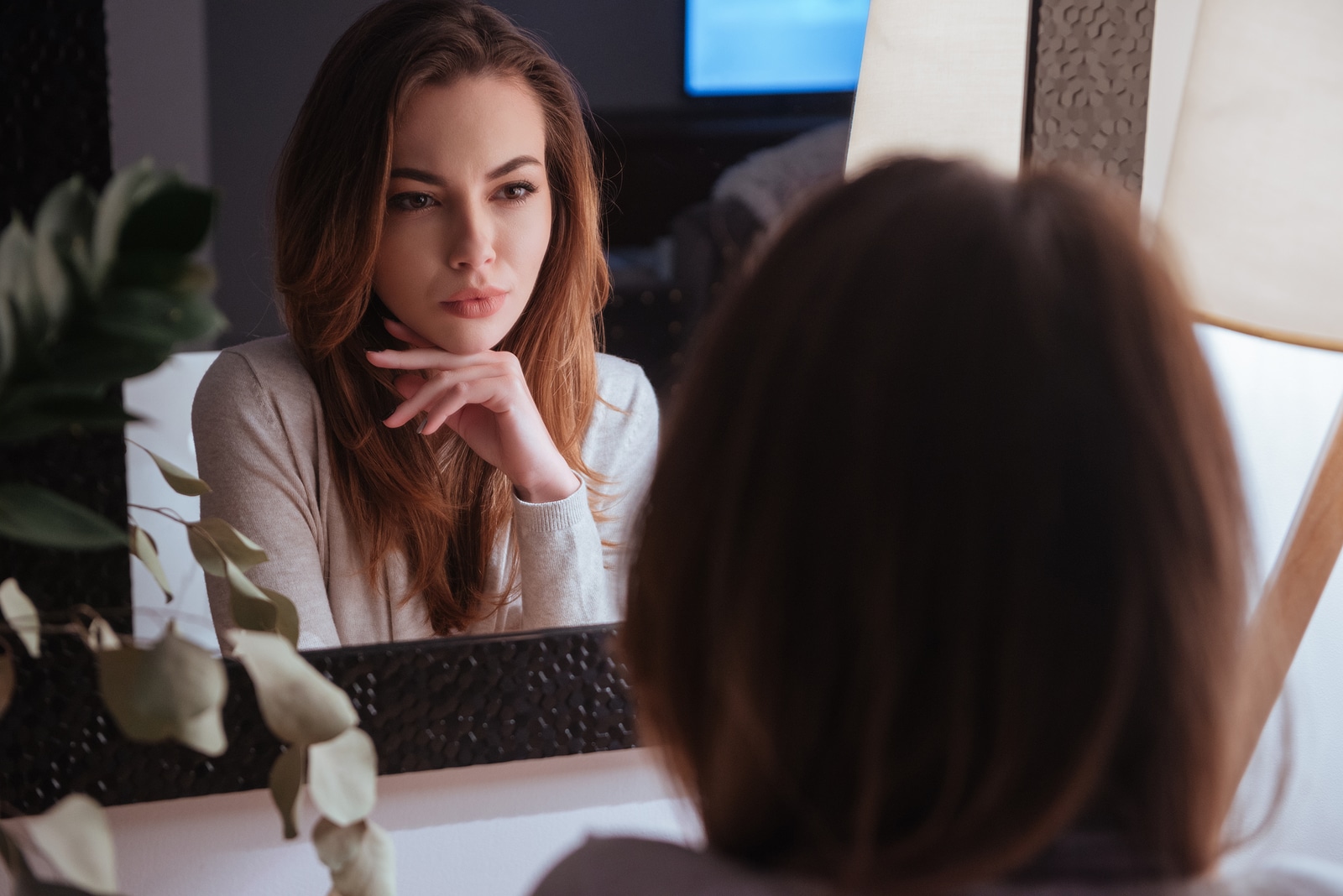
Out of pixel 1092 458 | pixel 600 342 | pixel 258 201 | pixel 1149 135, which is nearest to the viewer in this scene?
pixel 1092 458

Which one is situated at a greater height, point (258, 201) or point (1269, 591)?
point (258, 201)

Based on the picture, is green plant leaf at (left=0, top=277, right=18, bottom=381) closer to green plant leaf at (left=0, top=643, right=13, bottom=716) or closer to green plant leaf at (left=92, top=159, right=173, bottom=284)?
green plant leaf at (left=92, top=159, right=173, bottom=284)

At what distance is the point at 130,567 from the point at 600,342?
1.19ft

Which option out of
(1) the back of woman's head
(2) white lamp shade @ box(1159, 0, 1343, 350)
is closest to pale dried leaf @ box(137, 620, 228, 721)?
(1) the back of woman's head

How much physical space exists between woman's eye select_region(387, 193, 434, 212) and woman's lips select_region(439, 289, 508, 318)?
68 mm

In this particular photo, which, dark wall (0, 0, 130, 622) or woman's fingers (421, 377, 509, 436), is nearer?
dark wall (0, 0, 130, 622)

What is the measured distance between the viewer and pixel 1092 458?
0.36 metres

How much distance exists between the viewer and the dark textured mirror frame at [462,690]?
71cm

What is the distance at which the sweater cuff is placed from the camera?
795 millimetres

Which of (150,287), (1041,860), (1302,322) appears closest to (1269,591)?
(1302,322)

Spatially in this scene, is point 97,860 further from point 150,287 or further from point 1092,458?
point 1092,458

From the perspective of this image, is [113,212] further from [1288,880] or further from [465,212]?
[1288,880]

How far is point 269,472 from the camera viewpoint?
0.74m

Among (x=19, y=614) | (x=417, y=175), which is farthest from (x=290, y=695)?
(x=417, y=175)
